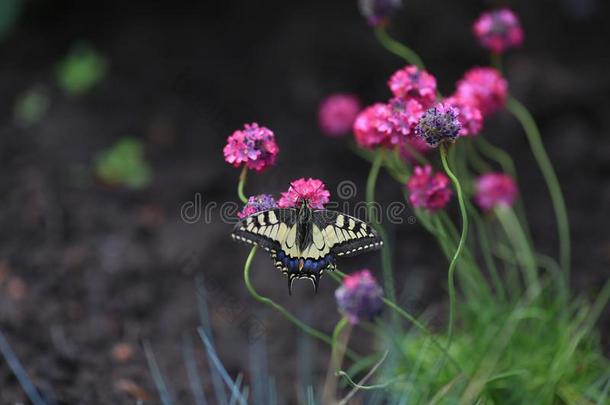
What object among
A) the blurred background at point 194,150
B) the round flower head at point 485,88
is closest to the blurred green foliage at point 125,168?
the blurred background at point 194,150

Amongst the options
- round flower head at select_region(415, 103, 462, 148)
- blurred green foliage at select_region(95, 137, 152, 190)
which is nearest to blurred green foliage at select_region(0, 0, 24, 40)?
blurred green foliage at select_region(95, 137, 152, 190)

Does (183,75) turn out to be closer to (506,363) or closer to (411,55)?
(411,55)

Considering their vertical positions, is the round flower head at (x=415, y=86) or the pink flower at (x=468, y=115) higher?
the round flower head at (x=415, y=86)

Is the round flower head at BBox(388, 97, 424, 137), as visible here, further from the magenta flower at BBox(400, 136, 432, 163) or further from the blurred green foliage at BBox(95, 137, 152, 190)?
the blurred green foliage at BBox(95, 137, 152, 190)

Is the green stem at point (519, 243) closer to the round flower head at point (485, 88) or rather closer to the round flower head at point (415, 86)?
the round flower head at point (485, 88)

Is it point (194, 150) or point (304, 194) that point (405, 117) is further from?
point (194, 150)

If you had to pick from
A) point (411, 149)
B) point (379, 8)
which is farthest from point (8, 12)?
point (411, 149)

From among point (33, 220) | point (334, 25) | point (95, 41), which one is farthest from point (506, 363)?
point (95, 41)
